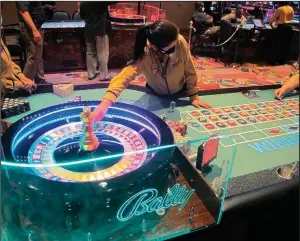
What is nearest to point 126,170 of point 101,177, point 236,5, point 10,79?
point 101,177

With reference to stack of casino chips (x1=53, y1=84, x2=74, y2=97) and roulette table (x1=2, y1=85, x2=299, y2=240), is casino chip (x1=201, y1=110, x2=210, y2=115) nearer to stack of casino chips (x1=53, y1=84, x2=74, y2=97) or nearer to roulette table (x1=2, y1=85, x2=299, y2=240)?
roulette table (x1=2, y1=85, x2=299, y2=240)

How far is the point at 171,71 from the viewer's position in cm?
216

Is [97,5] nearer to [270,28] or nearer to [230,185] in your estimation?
[230,185]

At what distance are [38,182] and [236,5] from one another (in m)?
7.37

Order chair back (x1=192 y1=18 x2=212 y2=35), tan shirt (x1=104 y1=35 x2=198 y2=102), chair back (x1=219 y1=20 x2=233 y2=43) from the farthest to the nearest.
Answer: chair back (x1=192 y1=18 x2=212 y2=35)
chair back (x1=219 y1=20 x2=233 y2=43)
tan shirt (x1=104 y1=35 x2=198 y2=102)

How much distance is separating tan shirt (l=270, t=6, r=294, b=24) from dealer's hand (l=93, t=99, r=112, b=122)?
523cm

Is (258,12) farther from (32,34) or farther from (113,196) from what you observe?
(113,196)

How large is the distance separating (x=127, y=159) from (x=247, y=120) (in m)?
1.12

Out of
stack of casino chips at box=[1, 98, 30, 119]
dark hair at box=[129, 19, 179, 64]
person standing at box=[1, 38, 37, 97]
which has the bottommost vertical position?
stack of casino chips at box=[1, 98, 30, 119]

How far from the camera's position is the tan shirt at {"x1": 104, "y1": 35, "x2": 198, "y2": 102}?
2001mm

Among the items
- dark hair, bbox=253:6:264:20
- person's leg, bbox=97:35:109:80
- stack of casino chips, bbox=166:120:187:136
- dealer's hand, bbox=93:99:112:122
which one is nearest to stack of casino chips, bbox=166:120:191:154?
stack of casino chips, bbox=166:120:187:136

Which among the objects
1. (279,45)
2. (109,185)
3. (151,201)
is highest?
(109,185)

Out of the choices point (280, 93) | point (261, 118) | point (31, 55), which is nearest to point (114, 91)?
point (261, 118)

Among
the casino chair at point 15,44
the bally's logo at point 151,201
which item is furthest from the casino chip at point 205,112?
the casino chair at point 15,44
